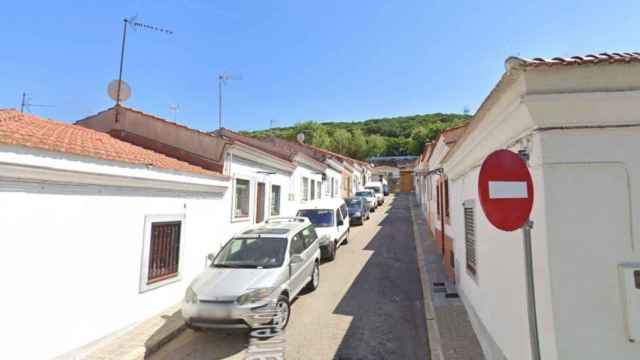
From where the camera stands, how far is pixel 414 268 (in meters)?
10.1

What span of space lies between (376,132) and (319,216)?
249ft

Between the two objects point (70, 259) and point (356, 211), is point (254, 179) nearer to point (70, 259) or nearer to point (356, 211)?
point (70, 259)

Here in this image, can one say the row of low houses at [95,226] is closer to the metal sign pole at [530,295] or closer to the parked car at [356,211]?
the metal sign pole at [530,295]

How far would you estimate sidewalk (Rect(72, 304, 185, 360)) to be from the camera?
511 cm

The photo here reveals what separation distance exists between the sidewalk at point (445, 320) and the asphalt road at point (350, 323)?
0.21m

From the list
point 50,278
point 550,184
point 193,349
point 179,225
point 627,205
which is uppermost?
point 550,184

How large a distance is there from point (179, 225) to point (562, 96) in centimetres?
770

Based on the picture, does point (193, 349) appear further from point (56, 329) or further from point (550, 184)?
point (550, 184)

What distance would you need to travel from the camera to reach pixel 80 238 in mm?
5199

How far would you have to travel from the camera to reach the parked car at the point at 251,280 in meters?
5.30

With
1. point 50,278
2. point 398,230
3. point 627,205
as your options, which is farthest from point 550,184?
point 398,230

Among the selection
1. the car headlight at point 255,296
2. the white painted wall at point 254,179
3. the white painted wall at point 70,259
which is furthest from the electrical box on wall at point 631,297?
the white painted wall at point 254,179

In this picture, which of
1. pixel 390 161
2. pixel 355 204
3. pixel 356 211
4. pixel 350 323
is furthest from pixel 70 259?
pixel 390 161

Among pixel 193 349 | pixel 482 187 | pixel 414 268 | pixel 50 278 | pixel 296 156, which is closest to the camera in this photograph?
pixel 482 187
